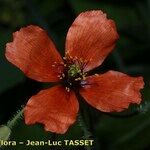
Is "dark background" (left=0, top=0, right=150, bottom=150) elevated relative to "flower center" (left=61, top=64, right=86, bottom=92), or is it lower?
lower

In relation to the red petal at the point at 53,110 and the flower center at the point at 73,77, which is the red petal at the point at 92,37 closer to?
the flower center at the point at 73,77

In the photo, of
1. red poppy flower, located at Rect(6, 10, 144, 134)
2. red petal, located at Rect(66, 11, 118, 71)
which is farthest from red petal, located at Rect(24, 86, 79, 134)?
red petal, located at Rect(66, 11, 118, 71)

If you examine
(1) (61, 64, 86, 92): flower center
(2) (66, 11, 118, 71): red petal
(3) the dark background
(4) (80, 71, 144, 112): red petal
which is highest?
(2) (66, 11, 118, 71): red petal

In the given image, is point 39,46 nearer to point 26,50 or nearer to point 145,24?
point 26,50

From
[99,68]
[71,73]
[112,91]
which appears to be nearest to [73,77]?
[71,73]

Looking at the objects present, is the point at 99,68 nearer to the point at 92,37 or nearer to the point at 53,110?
the point at 92,37

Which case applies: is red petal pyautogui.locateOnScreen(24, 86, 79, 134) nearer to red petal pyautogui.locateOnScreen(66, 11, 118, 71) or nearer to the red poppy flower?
the red poppy flower

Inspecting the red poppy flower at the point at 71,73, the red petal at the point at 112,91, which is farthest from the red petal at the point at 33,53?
the red petal at the point at 112,91
